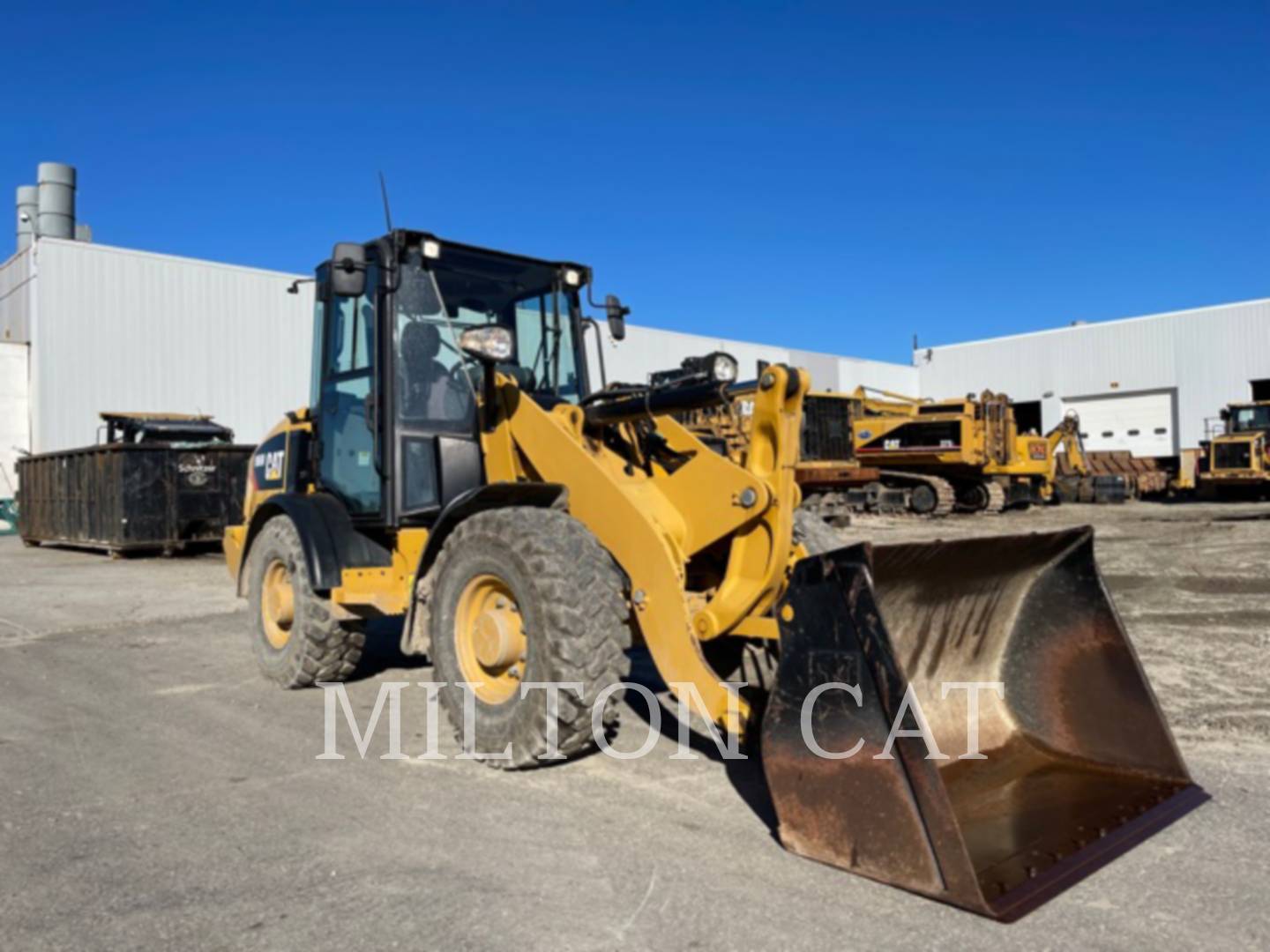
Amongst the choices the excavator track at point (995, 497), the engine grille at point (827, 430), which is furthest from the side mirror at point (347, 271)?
the excavator track at point (995, 497)

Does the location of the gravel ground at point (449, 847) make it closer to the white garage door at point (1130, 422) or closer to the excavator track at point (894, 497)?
the excavator track at point (894, 497)

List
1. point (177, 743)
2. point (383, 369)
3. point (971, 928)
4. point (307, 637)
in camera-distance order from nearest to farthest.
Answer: point (971, 928) < point (177, 743) < point (383, 369) < point (307, 637)

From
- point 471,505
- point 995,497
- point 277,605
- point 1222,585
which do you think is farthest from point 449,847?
point 995,497

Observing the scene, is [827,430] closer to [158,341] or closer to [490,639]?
[158,341]

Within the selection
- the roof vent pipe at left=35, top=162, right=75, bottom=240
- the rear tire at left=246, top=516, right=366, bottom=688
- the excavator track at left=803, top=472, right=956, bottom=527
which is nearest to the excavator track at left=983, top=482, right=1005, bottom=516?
the excavator track at left=803, top=472, right=956, bottom=527

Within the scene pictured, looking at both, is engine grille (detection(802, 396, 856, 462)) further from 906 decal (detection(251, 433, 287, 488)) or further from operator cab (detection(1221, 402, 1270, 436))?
906 decal (detection(251, 433, 287, 488))

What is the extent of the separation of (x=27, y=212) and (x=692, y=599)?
3007cm

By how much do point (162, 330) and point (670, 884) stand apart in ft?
84.3

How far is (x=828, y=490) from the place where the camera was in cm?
2442

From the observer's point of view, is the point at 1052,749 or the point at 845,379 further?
the point at 845,379

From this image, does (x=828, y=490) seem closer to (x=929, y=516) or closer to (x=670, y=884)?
(x=929, y=516)

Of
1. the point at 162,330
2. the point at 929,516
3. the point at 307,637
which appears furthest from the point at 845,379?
the point at 307,637

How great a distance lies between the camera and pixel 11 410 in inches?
949

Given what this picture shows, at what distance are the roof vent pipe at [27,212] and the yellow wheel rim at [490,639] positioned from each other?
28.7 metres
